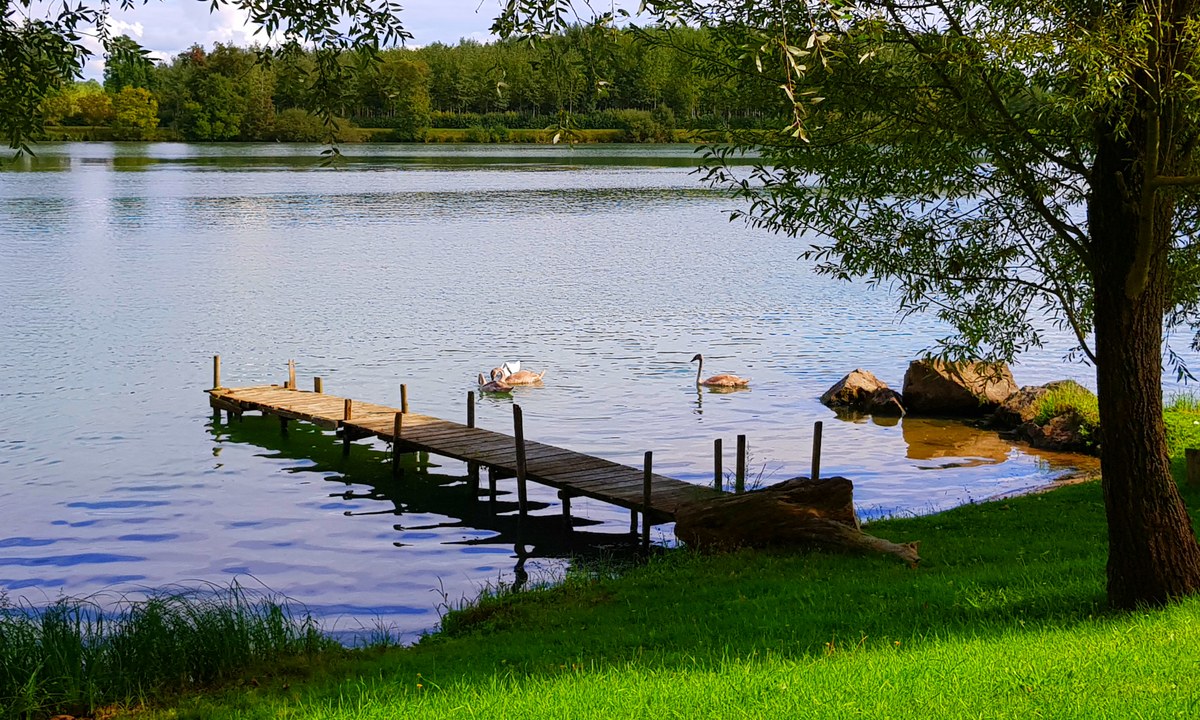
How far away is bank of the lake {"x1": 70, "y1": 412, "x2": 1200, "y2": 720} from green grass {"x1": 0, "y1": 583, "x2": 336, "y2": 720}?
0.41m

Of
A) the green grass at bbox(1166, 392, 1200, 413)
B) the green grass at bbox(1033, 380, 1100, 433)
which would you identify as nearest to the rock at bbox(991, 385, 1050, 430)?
the green grass at bbox(1033, 380, 1100, 433)

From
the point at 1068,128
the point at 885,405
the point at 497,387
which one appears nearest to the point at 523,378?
the point at 497,387

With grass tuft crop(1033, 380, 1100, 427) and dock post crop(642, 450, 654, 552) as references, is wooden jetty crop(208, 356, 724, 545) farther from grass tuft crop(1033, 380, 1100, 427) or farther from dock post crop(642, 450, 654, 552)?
grass tuft crop(1033, 380, 1100, 427)

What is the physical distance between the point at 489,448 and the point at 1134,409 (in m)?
14.8

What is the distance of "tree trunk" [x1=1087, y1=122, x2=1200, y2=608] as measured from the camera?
10250mm

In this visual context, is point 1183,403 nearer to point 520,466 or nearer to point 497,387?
point 520,466

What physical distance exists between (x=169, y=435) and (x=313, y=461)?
3.89 m

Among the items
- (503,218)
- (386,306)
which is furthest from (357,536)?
(503,218)

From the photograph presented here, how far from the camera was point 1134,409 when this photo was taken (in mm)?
10242

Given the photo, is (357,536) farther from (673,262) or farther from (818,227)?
(673,262)

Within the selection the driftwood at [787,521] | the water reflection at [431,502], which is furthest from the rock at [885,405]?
the driftwood at [787,521]

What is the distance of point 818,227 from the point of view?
15102mm

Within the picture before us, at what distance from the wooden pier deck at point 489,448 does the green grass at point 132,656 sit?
24.6 ft

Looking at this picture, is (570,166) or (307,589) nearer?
(307,589)
